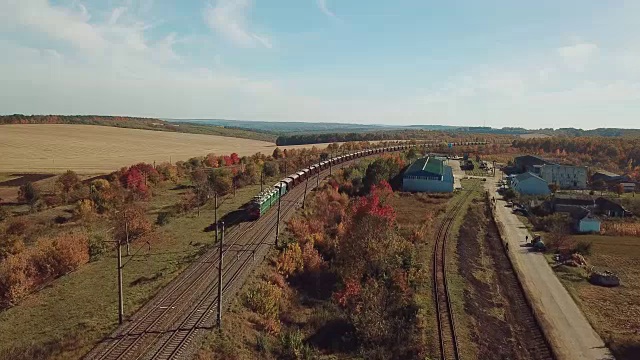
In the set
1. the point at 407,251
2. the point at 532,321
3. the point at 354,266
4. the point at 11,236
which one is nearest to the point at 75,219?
the point at 11,236

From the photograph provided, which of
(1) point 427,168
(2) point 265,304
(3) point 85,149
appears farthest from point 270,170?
(2) point 265,304

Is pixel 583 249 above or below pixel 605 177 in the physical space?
below

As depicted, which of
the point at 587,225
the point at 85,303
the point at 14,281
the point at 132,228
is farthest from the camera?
the point at 587,225

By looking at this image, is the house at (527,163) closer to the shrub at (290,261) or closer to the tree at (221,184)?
the tree at (221,184)

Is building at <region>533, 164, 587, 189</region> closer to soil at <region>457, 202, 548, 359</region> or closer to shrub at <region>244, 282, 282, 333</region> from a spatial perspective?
soil at <region>457, 202, 548, 359</region>

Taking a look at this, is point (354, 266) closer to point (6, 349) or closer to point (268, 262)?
point (268, 262)

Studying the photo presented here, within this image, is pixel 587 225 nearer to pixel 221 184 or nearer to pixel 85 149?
pixel 221 184

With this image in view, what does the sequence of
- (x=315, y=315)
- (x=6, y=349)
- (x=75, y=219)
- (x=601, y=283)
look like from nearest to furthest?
1. (x=6, y=349)
2. (x=315, y=315)
3. (x=601, y=283)
4. (x=75, y=219)
